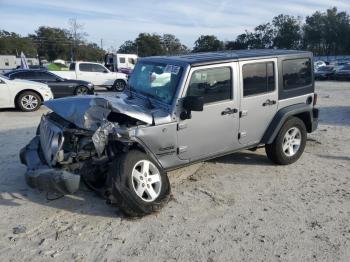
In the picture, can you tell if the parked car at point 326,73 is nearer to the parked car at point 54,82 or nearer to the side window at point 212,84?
the parked car at point 54,82

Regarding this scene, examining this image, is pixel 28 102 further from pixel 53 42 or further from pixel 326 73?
pixel 53 42

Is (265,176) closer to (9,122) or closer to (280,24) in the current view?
(9,122)

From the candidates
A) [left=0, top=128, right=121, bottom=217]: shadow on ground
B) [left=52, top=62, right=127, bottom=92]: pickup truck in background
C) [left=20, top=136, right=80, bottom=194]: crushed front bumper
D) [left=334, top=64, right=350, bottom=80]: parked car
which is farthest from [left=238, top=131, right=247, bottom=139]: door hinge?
[left=334, top=64, right=350, bottom=80]: parked car

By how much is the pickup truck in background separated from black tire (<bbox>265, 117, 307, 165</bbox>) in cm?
1556

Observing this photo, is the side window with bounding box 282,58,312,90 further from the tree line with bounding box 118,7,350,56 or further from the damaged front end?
the tree line with bounding box 118,7,350,56

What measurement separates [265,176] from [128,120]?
224 centimetres

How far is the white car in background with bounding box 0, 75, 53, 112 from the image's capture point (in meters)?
11.8

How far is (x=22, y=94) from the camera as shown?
12109 millimetres

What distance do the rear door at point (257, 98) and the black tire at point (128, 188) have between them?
1810 mm

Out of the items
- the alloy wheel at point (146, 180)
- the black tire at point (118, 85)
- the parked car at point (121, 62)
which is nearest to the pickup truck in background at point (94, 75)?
the black tire at point (118, 85)

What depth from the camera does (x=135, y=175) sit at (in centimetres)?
437

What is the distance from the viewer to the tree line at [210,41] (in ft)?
255

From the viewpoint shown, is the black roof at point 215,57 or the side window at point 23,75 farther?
the side window at point 23,75

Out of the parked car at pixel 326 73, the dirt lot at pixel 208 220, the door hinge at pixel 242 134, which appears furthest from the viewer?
the parked car at pixel 326 73
